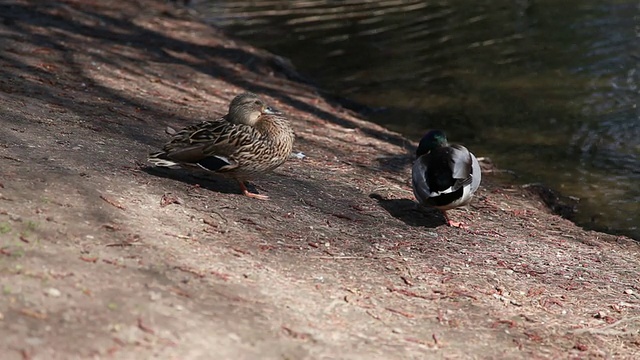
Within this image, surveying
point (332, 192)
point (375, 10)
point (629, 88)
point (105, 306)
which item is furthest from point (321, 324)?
point (375, 10)

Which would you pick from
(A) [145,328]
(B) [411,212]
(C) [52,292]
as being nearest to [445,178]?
(B) [411,212]

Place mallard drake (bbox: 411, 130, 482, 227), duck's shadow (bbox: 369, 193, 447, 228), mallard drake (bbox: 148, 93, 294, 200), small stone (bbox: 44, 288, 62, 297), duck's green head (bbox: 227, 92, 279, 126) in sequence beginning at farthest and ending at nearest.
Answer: duck's shadow (bbox: 369, 193, 447, 228)
mallard drake (bbox: 411, 130, 482, 227)
duck's green head (bbox: 227, 92, 279, 126)
mallard drake (bbox: 148, 93, 294, 200)
small stone (bbox: 44, 288, 62, 297)

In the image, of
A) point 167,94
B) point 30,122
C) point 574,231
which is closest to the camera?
point 30,122

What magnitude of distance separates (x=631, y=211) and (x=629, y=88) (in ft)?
17.1

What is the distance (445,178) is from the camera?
850 cm

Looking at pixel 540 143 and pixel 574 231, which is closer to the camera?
pixel 574 231

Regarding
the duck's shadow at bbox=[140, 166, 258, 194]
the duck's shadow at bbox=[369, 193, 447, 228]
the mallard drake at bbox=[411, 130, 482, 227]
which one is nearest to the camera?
the duck's shadow at bbox=[140, 166, 258, 194]

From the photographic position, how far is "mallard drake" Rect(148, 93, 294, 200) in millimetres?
7750

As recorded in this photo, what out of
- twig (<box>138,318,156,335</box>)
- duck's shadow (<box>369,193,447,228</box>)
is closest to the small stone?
twig (<box>138,318,156,335</box>)

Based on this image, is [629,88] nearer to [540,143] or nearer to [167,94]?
[540,143]

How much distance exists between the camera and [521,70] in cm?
1683

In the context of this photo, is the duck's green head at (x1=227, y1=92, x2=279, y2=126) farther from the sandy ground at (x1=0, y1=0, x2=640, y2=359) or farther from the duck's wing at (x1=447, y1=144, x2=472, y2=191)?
the duck's wing at (x1=447, y1=144, x2=472, y2=191)

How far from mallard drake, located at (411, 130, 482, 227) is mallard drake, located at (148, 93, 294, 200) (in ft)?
4.75

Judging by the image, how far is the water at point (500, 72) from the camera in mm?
12523
